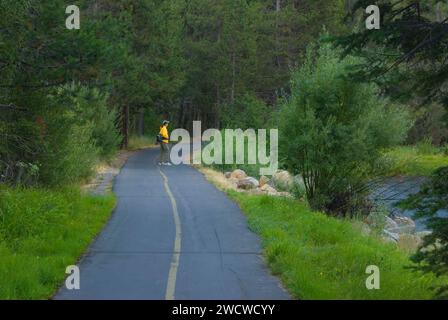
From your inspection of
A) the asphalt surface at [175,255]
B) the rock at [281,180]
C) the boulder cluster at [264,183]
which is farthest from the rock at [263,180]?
the asphalt surface at [175,255]

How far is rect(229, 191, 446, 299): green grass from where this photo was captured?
9250mm

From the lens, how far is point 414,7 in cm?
922

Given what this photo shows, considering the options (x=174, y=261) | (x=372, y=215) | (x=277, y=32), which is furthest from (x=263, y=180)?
(x=277, y=32)

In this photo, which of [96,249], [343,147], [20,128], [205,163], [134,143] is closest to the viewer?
[96,249]

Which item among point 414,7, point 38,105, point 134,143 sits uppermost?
point 414,7

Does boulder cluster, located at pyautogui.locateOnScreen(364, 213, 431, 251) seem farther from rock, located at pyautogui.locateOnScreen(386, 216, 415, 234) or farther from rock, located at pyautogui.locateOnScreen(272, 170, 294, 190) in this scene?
rock, located at pyautogui.locateOnScreen(272, 170, 294, 190)

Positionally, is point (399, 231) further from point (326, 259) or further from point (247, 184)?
point (326, 259)

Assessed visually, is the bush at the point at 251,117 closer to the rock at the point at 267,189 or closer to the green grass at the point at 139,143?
the green grass at the point at 139,143

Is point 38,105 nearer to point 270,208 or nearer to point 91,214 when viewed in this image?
point 91,214

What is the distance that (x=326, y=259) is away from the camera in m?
11.4

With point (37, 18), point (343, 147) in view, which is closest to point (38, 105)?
point (37, 18)

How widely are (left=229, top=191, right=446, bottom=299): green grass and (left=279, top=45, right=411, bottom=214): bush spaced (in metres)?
2.18

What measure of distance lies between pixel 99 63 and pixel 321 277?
315 inches

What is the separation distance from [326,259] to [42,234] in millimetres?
5408
